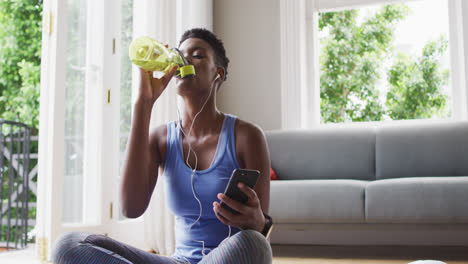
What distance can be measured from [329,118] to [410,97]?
2.16 feet

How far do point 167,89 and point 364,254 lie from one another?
1668mm

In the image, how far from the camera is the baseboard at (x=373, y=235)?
252cm

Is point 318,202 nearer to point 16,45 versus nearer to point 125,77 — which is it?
point 125,77

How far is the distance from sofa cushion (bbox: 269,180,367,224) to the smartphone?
5.27ft

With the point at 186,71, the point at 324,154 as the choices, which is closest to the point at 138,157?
the point at 186,71

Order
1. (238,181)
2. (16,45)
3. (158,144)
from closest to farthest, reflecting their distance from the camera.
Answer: (238,181), (158,144), (16,45)

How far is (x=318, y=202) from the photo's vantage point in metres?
2.50

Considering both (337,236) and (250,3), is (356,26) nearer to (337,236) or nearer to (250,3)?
(250,3)

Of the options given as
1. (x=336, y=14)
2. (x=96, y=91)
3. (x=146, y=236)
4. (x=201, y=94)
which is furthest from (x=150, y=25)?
(x=201, y=94)

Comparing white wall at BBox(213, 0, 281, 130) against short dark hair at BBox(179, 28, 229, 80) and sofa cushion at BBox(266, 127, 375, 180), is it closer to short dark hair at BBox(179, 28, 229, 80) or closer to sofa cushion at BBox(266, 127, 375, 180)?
sofa cushion at BBox(266, 127, 375, 180)

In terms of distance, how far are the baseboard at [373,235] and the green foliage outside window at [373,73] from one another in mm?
1081

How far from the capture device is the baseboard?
252 centimetres

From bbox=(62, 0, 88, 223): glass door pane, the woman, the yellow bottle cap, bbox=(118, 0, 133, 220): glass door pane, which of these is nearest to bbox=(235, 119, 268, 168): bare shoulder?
the woman

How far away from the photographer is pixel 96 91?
2742mm
